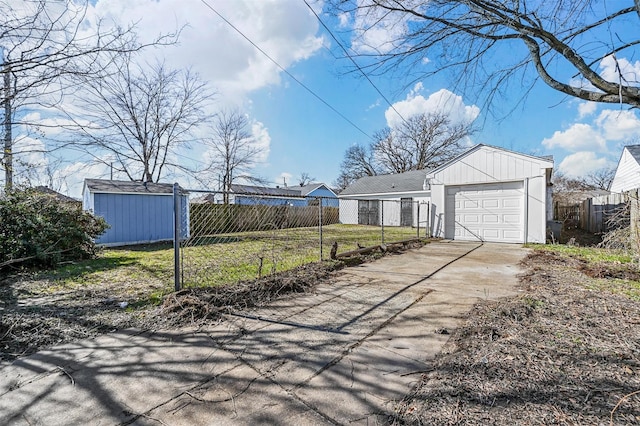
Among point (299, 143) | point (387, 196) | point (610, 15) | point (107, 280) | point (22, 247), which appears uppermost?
point (299, 143)

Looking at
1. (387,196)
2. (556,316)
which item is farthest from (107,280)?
(387,196)

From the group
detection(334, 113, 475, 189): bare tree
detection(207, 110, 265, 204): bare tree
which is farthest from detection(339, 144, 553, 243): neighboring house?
detection(334, 113, 475, 189): bare tree

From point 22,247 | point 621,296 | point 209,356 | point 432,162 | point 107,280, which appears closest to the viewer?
point 209,356

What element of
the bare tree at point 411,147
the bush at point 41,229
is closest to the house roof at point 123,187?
the bush at point 41,229

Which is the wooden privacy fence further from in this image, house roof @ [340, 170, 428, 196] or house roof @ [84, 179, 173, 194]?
house roof @ [84, 179, 173, 194]

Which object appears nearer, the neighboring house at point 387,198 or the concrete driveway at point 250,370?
the concrete driveway at point 250,370

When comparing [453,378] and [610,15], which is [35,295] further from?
[610,15]

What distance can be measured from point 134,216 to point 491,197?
12224 mm

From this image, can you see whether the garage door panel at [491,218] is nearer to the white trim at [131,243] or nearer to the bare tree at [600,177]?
the white trim at [131,243]

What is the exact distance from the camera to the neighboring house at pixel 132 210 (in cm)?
959

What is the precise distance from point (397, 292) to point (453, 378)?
7.05 ft

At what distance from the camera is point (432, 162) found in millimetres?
27750

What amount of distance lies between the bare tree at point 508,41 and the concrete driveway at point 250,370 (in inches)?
115

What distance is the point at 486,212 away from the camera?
1008 cm
